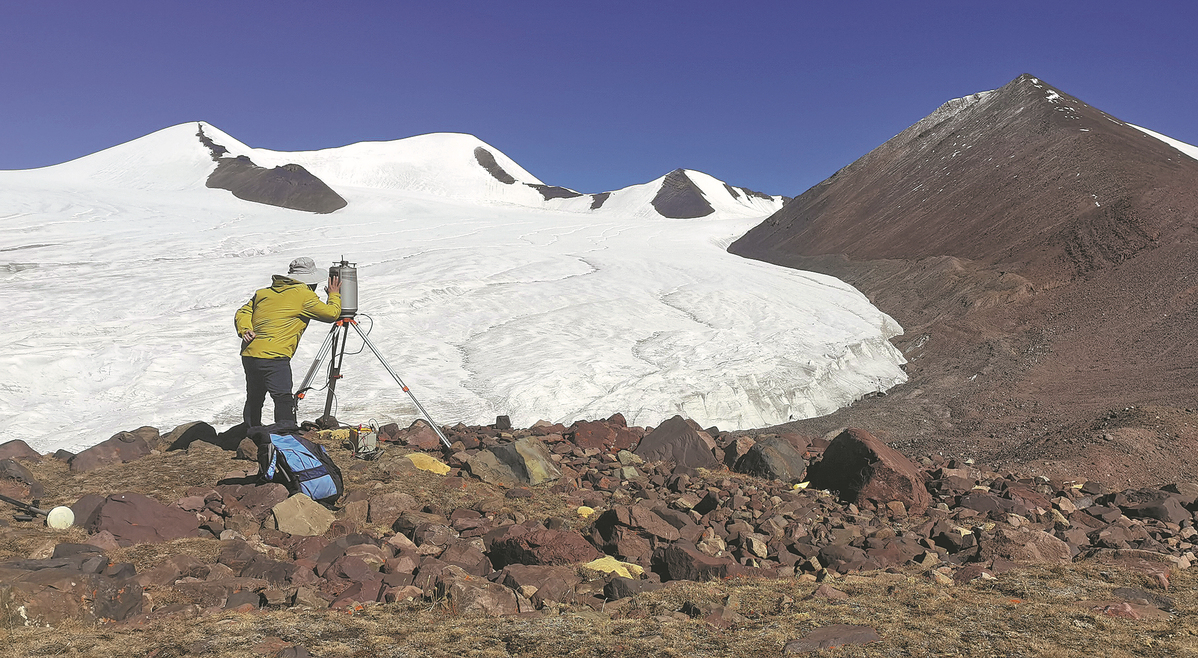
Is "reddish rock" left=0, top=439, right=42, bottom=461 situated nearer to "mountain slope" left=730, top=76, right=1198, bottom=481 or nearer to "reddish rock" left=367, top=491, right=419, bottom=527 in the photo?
"reddish rock" left=367, top=491, right=419, bottom=527

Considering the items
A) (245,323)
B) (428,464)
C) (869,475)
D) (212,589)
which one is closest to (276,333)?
(245,323)

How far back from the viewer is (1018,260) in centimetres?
2616

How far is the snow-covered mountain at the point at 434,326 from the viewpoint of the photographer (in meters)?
12.6

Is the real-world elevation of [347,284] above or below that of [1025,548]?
above

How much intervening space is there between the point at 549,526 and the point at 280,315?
11.6ft

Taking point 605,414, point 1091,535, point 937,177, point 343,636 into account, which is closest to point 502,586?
point 343,636

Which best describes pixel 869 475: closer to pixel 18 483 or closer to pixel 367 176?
pixel 18 483

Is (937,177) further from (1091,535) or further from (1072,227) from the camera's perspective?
(1091,535)

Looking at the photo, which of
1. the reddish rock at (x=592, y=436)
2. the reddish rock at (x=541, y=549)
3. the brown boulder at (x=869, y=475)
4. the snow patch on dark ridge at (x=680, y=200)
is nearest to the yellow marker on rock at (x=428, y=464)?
the reddish rock at (x=592, y=436)

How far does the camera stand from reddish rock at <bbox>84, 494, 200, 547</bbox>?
16.8ft

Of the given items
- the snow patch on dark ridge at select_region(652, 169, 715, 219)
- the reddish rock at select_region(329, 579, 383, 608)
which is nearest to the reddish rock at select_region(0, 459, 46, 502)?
the reddish rock at select_region(329, 579, 383, 608)

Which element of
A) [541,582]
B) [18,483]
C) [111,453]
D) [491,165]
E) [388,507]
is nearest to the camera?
[541,582]

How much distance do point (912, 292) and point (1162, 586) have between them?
23756 millimetres

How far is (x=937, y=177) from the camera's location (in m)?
38.7
